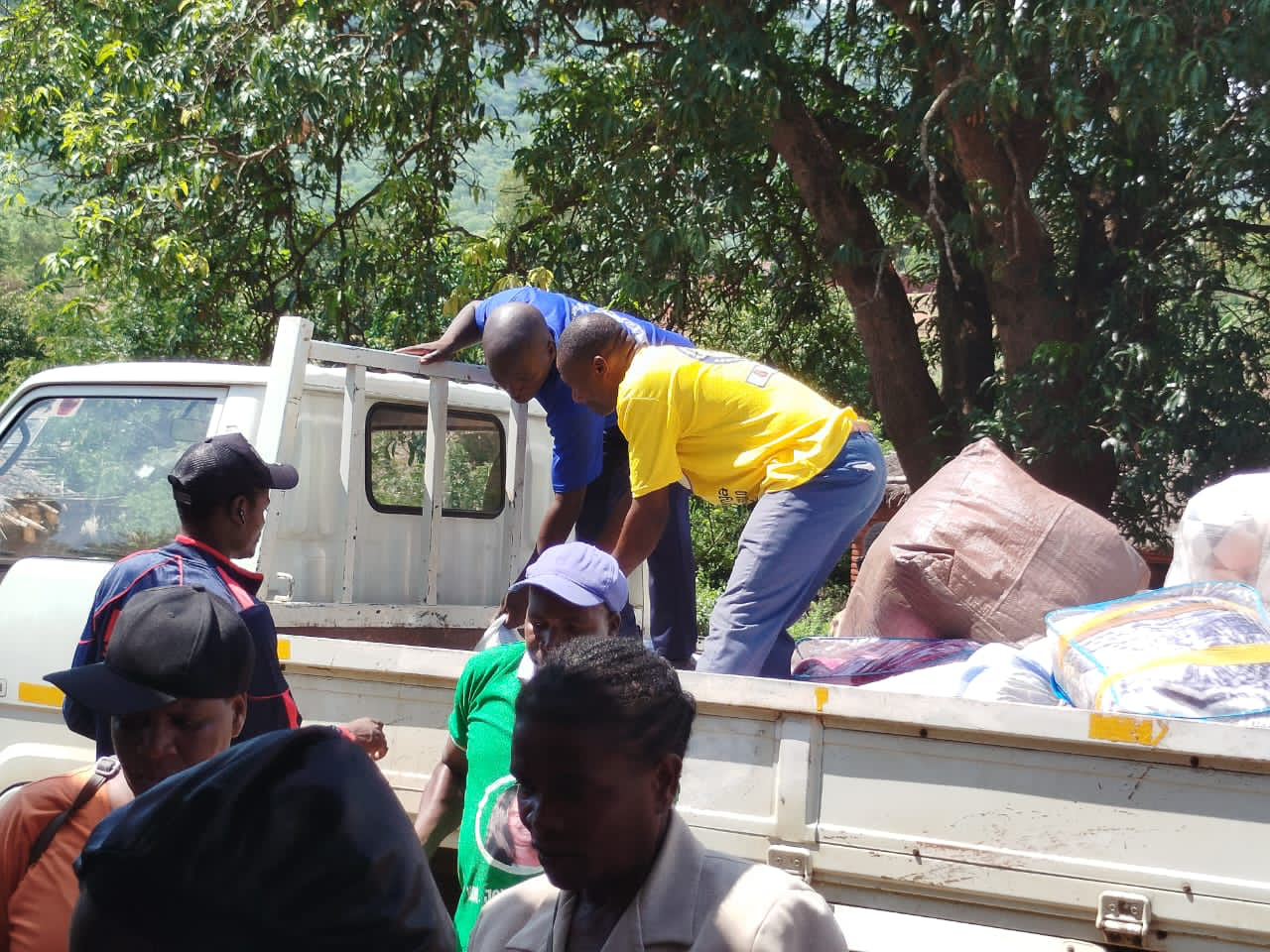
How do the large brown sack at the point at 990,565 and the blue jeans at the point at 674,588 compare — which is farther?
the blue jeans at the point at 674,588

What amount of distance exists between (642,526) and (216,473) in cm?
115

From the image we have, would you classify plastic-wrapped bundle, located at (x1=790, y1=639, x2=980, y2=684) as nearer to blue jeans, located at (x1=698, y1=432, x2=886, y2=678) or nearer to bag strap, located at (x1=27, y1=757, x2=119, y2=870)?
blue jeans, located at (x1=698, y1=432, x2=886, y2=678)

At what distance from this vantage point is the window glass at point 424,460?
423 cm

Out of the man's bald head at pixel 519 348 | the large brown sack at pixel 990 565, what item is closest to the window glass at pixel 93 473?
the man's bald head at pixel 519 348

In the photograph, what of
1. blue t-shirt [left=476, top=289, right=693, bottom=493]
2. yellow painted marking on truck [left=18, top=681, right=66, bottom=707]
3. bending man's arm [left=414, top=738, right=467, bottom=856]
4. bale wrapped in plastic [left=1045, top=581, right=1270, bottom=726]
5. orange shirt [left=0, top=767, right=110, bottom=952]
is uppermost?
blue t-shirt [left=476, top=289, right=693, bottom=493]

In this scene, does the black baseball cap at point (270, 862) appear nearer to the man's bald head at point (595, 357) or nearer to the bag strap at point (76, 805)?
the bag strap at point (76, 805)

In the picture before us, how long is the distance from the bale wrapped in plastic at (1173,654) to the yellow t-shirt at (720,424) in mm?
778

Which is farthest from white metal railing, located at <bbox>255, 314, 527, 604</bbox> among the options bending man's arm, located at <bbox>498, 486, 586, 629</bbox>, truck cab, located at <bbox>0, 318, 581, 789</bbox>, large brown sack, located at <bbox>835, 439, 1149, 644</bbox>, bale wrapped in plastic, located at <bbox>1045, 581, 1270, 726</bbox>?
bale wrapped in plastic, located at <bbox>1045, 581, 1270, 726</bbox>

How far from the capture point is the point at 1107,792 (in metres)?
2.44

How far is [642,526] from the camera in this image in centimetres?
339

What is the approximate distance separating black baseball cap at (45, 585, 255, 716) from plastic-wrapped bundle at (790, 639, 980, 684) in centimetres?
184

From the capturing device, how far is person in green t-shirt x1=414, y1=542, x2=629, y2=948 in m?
2.10

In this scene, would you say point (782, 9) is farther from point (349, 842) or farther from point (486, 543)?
point (349, 842)

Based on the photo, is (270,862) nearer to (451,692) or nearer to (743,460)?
(451,692)
